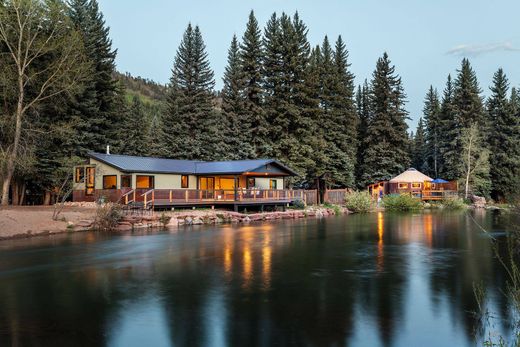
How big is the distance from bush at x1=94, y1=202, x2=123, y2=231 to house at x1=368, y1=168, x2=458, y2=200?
35.8m

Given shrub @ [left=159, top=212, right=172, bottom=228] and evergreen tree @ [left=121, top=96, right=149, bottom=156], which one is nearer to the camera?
shrub @ [left=159, top=212, right=172, bottom=228]

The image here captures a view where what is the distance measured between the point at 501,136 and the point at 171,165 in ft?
140

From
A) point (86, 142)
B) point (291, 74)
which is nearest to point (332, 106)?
point (291, 74)

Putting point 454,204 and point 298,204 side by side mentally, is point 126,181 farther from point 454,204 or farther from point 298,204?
point 454,204

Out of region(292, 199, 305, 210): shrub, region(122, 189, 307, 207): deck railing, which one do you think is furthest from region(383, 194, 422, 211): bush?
region(122, 189, 307, 207): deck railing

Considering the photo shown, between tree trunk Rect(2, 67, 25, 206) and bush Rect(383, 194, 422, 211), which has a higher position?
tree trunk Rect(2, 67, 25, 206)

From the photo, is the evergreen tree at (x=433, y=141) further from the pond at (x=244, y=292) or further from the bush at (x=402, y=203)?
the pond at (x=244, y=292)

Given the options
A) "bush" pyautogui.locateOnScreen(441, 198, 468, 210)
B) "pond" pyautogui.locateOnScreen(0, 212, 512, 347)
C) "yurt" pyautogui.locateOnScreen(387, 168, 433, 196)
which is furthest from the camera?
"yurt" pyautogui.locateOnScreen(387, 168, 433, 196)

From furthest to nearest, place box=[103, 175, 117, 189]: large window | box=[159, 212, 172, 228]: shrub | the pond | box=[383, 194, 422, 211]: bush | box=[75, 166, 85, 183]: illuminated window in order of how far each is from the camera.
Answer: box=[383, 194, 422, 211]: bush
box=[75, 166, 85, 183]: illuminated window
box=[103, 175, 117, 189]: large window
box=[159, 212, 172, 228]: shrub
the pond

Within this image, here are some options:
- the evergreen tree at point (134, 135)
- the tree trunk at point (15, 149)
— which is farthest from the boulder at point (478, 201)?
the tree trunk at point (15, 149)

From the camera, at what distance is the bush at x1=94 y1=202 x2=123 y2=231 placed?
25.8 meters

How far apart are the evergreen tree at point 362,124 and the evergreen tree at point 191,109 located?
2104cm

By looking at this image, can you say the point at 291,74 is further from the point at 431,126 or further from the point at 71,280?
the point at 71,280

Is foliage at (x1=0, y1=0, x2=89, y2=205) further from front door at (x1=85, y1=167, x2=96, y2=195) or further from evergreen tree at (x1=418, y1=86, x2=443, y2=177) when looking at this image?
evergreen tree at (x1=418, y1=86, x2=443, y2=177)
